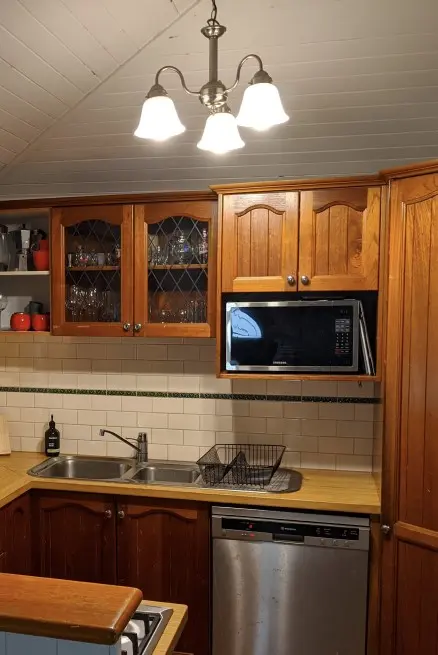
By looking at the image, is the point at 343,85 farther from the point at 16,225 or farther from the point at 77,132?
the point at 16,225

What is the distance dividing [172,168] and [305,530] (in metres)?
1.85

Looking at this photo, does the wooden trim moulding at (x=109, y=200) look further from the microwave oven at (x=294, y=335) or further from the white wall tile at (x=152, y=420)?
the white wall tile at (x=152, y=420)

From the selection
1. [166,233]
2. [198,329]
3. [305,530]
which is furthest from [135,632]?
[166,233]

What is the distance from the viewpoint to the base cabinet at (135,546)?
2414 millimetres

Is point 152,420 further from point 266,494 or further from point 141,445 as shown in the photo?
point 266,494

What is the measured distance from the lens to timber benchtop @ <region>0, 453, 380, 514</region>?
230cm

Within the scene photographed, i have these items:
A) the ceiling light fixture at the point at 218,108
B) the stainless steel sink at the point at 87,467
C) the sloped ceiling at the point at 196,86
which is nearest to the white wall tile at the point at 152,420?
the stainless steel sink at the point at 87,467

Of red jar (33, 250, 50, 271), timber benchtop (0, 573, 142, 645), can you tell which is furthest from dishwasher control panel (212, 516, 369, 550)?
red jar (33, 250, 50, 271)

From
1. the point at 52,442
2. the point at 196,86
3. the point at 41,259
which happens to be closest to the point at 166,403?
the point at 52,442

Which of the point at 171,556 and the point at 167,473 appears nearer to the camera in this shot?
the point at 171,556

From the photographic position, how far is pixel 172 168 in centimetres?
276

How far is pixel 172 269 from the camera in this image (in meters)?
2.67

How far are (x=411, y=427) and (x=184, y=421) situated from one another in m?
1.26

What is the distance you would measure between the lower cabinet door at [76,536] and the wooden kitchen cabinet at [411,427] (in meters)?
1.24
